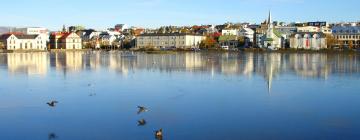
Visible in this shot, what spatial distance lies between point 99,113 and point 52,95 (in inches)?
116

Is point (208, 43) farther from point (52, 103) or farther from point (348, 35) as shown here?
point (52, 103)

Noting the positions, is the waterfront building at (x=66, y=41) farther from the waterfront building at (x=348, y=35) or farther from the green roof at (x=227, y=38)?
the waterfront building at (x=348, y=35)

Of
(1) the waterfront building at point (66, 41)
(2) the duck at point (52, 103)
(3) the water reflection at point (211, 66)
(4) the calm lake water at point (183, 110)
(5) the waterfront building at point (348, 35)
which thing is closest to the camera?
(4) the calm lake water at point (183, 110)

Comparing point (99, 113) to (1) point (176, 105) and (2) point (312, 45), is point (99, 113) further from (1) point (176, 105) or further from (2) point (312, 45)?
(2) point (312, 45)

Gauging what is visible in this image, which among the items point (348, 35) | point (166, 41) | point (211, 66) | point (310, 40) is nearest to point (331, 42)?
point (310, 40)

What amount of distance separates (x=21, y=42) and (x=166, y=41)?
17.8m

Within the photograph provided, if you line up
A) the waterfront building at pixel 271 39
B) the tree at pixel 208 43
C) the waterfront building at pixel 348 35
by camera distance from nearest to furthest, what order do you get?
the waterfront building at pixel 271 39, the waterfront building at pixel 348 35, the tree at pixel 208 43

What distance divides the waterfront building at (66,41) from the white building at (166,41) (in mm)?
7988

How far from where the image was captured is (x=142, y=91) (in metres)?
12.2

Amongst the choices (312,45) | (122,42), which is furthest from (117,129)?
(122,42)

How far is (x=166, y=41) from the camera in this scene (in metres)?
60.7

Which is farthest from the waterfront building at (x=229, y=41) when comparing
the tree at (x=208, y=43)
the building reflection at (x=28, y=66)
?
the building reflection at (x=28, y=66)

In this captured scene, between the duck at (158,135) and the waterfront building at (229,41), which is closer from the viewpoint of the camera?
the duck at (158,135)

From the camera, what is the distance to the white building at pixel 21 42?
5344cm
